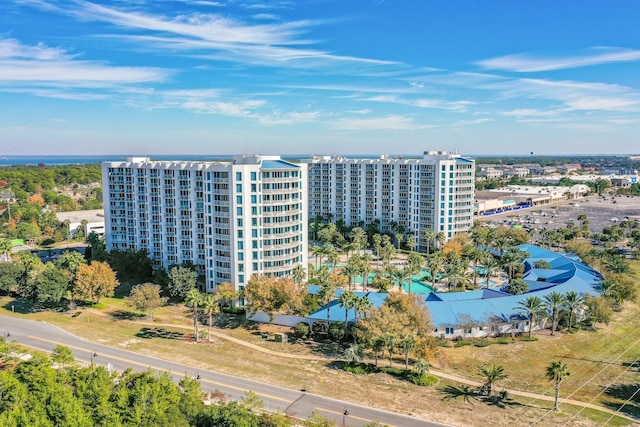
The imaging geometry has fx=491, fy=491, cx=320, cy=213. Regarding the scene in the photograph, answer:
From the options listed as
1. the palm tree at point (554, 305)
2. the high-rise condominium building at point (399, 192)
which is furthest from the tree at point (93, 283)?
the high-rise condominium building at point (399, 192)

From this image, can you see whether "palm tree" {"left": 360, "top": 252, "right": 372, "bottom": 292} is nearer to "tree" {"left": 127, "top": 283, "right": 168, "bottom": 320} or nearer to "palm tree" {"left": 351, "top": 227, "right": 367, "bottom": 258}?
"palm tree" {"left": 351, "top": 227, "right": 367, "bottom": 258}

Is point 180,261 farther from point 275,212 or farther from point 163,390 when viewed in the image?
point 163,390

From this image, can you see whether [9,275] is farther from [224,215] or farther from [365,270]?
[365,270]

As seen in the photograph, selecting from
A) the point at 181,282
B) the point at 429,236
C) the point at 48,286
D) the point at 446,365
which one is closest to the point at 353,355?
the point at 446,365

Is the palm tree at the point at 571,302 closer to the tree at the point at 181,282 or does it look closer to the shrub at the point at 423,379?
the shrub at the point at 423,379

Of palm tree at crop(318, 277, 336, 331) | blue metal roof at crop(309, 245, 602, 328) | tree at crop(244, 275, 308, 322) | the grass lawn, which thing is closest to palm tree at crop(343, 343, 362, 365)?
the grass lawn
